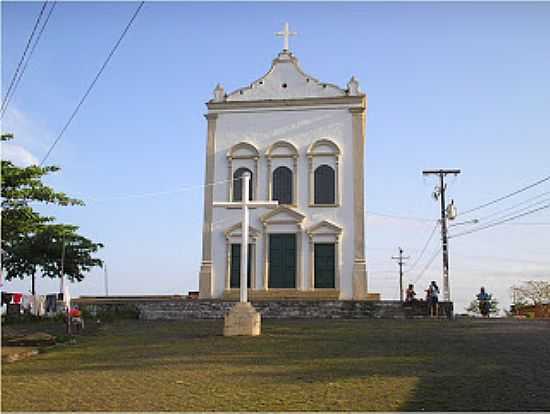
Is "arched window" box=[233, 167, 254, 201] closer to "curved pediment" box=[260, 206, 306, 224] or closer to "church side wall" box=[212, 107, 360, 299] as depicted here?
"church side wall" box=[212, 107, 360, 299]

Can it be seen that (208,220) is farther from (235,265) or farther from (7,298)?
(7,298)

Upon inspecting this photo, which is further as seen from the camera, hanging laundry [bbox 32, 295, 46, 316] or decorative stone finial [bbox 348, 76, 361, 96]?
decorative stone finial [bbox 348, 76, 361, 96]

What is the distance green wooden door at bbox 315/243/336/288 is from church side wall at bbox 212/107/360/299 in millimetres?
384

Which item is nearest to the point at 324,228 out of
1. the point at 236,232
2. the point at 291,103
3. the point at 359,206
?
the point at 359,206

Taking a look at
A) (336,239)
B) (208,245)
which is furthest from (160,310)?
(336,239)

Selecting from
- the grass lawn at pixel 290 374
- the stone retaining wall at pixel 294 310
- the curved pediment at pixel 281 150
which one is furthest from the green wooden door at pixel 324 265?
the grass lawn at pixel 290 374

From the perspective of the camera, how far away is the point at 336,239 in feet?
87.5

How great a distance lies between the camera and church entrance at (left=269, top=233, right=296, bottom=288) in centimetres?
2691

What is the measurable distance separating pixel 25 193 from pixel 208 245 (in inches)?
614

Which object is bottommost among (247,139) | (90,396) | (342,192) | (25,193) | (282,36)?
(90,396)

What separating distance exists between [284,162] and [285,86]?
3525mm

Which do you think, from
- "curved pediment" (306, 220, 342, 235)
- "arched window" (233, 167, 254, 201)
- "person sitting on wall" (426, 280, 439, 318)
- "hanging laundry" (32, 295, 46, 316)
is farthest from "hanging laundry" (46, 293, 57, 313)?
"person sitting on wall" (426, 280, 439, 318)

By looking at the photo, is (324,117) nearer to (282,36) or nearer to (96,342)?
(282,36)

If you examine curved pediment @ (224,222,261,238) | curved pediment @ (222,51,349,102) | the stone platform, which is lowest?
the stone platform
